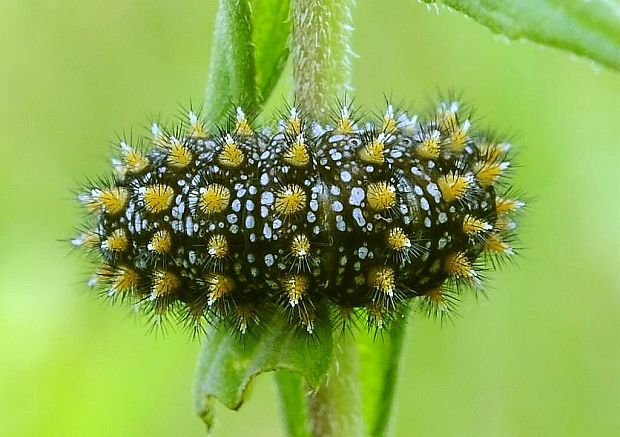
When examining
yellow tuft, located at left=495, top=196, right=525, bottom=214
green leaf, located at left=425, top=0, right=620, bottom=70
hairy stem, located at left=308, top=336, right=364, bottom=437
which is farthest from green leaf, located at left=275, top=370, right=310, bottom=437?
green leaf, located at left=425, top=0, right=620, bottom=70

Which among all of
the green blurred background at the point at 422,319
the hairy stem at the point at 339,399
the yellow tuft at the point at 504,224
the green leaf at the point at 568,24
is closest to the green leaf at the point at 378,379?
the hairy stem at the point at 339,399

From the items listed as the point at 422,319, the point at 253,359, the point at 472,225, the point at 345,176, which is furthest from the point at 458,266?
the point at 422,319

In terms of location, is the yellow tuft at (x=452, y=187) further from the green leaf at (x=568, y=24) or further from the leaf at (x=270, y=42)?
Answer: the leaf at (x=270, y=42)

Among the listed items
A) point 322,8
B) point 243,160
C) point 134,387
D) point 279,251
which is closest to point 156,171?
point 243,160

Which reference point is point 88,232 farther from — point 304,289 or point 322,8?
point 322,8

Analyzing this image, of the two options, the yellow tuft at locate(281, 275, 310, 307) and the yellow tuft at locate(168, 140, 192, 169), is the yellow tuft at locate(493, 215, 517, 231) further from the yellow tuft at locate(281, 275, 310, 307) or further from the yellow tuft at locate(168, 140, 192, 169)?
the yellow tuft at locate(168, 140, 192, 169)

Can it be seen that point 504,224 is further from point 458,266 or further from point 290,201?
point 290,201
